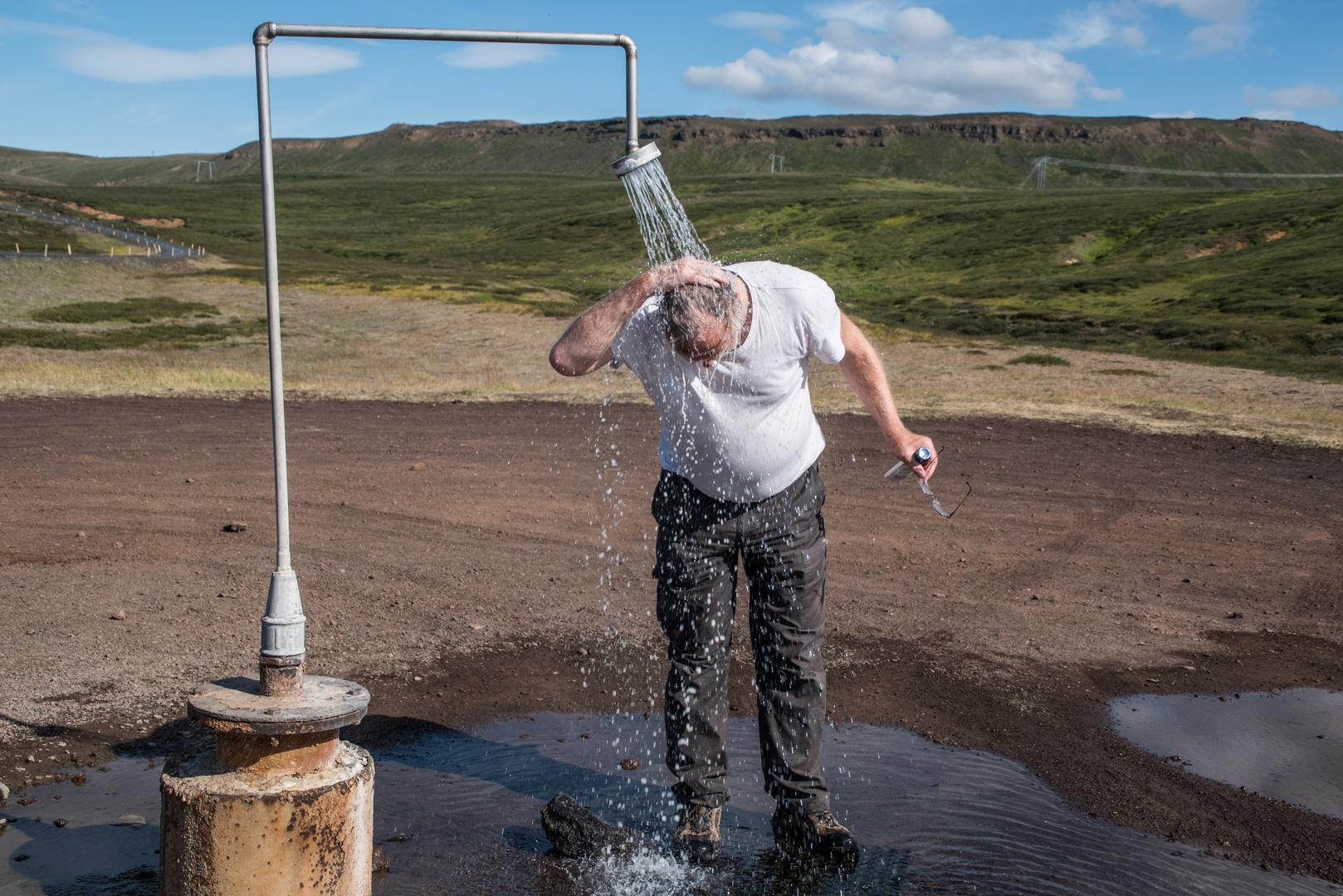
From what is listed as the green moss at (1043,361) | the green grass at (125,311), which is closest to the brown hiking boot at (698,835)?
the green moss at (1043,361)

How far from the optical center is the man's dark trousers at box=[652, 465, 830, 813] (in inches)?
121

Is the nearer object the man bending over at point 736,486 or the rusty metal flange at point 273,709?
the rusty metal flange at point 273,709

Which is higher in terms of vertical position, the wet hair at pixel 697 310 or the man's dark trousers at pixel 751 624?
the wet hair at pixel 697 310

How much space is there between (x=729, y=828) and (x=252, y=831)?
1.50 m

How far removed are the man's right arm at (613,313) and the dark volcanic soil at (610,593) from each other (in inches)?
74.5

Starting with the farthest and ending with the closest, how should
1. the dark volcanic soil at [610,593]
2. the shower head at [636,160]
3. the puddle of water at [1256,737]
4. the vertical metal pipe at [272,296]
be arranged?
the dark volcanic soil at [610,593]
the puddle of water at [1256,737]
the shower head at [636,160]
the vertical metal pipe at [272,296]

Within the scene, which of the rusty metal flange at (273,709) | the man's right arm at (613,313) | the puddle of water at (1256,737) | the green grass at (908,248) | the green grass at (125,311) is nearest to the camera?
the rusty metal flange at (273,709)

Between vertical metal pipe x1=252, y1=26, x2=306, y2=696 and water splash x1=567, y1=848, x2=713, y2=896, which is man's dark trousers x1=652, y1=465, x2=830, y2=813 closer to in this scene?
water splash x1=567, y1=848, x2=713, y2=896

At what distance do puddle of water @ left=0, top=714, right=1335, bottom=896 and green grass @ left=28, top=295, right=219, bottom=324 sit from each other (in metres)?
26.7

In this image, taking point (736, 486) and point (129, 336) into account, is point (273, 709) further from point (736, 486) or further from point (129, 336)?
point (129, 336)

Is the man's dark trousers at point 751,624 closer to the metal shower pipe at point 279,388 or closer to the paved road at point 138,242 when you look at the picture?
the metal shower pipe at point 279,388

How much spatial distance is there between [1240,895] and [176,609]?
464cm

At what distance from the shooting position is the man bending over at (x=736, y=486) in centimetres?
290

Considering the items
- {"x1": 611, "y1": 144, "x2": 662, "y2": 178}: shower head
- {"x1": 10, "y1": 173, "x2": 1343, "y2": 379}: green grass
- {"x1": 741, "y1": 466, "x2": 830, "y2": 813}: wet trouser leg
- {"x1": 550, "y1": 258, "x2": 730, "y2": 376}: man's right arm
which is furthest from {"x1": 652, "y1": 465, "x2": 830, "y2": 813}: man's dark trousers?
{"x1": 10, "y1": 173, "x2": 1343, "y2": 379}: green grass
